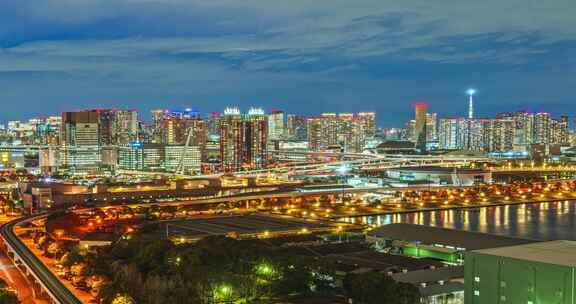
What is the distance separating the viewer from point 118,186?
19.2 metres

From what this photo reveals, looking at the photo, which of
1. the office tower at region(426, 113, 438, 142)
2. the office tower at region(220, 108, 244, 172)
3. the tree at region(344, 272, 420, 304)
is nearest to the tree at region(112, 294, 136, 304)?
the tree at region(344, 272, 420, 304)

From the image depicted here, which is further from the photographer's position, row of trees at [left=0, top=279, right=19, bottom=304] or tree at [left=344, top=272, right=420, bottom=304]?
row of trees at [left=0, top=279, right=19, bottom=304]

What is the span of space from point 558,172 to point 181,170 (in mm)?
14074

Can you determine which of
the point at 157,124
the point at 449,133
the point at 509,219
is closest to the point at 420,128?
the point at 449,133

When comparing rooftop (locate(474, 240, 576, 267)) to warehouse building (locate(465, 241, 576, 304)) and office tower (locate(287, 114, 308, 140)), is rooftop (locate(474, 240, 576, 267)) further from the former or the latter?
office tower (locate(287, 114, 308, 140))

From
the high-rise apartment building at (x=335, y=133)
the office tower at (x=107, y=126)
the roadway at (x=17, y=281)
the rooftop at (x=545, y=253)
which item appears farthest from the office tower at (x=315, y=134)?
the rooftop at (x=545, y=253)

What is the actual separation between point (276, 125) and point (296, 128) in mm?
3032

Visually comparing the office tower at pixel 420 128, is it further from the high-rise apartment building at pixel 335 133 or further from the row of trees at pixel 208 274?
the row of trees at pixel 208 274

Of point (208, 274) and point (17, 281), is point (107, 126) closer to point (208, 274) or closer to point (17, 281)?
point (17, 281)

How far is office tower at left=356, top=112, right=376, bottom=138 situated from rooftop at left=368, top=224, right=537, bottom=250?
3693cm

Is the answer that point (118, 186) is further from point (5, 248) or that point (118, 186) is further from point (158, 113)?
point (158, 113)

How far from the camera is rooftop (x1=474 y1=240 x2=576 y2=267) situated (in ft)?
19.8

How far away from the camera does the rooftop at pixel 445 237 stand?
8.95m

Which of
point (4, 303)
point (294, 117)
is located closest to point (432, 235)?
point (4, 303)
